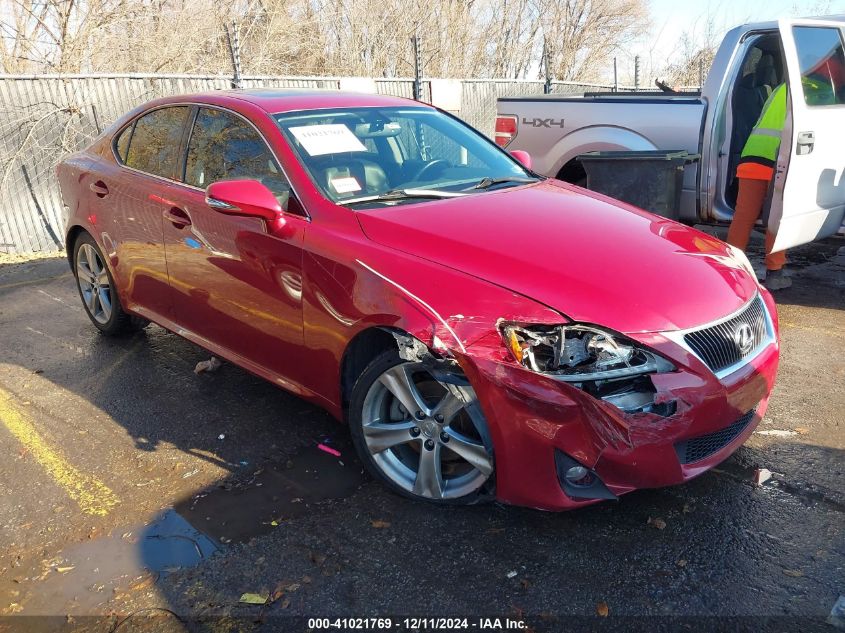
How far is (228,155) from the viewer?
393 cm

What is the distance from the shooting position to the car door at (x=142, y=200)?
170 inches

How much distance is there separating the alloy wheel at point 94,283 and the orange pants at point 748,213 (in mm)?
4950

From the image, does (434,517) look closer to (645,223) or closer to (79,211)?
(645,223)

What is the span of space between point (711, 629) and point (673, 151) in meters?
4.38

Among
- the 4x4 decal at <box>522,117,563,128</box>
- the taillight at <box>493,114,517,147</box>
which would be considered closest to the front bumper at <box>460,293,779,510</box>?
the 4x4 decal at <box>522,117,563,128</box>

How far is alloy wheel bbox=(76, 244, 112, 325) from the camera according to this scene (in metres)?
5.21

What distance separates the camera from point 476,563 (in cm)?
274

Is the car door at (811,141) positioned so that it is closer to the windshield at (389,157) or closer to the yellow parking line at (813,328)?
the yellow parking line at (813,328)

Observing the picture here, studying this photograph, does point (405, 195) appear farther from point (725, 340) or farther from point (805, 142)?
point (805, 142)

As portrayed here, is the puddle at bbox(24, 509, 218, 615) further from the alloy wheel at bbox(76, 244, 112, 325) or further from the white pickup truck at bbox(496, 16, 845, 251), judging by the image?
the white pickup truck at bbox(496, 16, 845, 251)

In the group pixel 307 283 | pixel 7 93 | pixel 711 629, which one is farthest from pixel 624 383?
pixel 7 93

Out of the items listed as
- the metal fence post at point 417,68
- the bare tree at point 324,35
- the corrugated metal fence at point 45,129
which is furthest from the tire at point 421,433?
the bare tree at point 324,35

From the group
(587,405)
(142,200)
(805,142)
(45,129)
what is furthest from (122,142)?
(805,142)

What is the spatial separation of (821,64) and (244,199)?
5138mm
